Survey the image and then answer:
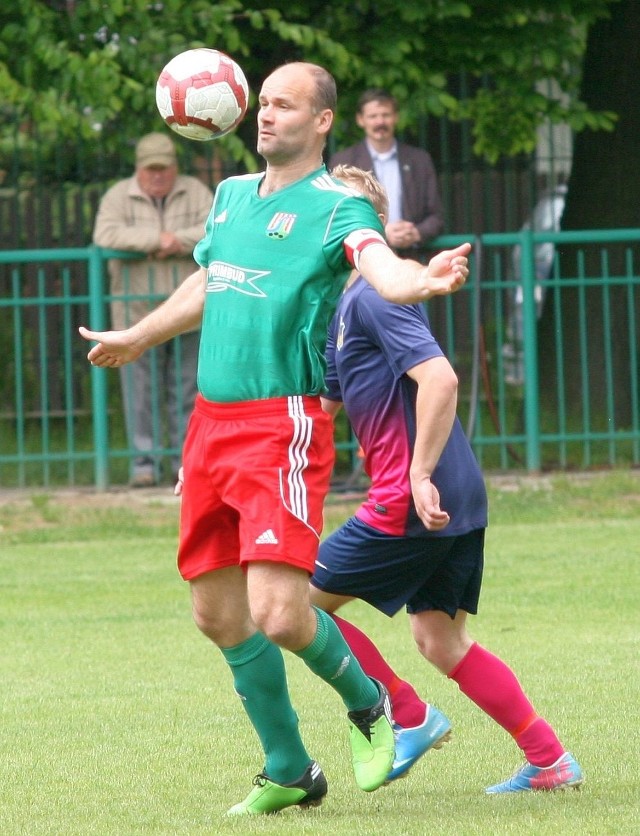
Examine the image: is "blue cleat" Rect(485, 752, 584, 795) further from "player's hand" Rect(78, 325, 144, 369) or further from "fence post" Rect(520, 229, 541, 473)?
"fence post" Rect(520, 229, 541, 473)

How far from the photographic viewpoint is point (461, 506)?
5094 millimetres

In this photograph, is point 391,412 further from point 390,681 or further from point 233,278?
point 390,681

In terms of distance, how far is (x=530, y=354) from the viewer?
41.1 feet

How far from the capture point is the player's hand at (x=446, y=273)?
4.12 metres

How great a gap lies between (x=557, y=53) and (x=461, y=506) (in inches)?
354

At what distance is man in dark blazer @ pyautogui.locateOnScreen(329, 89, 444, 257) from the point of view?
38.1ft

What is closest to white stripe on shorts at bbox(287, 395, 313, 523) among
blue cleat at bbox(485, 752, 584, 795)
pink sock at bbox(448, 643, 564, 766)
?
pink sock at bbox(448, 643, 564, 766)

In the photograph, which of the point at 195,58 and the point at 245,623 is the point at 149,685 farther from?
the point at 195,58

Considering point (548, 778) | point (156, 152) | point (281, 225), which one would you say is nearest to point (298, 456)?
point (281, 225)

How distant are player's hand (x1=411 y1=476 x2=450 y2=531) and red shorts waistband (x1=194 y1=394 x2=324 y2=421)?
0.36 metres

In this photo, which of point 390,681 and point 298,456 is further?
point 390,681

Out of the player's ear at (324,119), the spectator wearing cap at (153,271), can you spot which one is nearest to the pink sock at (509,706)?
the player's ear at (324,119)

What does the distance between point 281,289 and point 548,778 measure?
5.53ft

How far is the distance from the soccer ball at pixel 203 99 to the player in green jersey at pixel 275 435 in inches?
39.4
